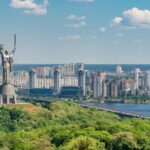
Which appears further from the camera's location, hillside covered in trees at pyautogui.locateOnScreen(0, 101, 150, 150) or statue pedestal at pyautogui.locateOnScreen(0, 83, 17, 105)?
statue pedestal at pyautogui.locateOnScreen(0, 83, 17, 105)

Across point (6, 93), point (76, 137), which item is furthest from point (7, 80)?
point (76, 137)

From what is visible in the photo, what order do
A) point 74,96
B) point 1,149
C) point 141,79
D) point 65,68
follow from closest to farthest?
point 1,149 → point 74,96 → point 141,79 → point 65,68

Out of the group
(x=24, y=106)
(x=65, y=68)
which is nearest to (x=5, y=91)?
(x=24, y=106)

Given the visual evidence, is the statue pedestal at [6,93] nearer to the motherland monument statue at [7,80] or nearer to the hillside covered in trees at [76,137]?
the motherland monument statue at [7,80]

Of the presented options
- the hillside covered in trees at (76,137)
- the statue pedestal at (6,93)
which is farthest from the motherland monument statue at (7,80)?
the hillside covered in trees at (76,137)

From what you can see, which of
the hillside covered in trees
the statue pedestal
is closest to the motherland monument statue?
the statue pedestal

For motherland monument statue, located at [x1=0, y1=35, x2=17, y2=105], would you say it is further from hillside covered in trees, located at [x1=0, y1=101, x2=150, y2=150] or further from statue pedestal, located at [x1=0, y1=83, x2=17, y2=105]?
hillside covered in trees, located at [x1=0, y1=101, x2=150, y2=150]

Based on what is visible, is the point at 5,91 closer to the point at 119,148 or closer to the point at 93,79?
the point at 119,148

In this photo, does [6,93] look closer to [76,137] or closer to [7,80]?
[7,80]
